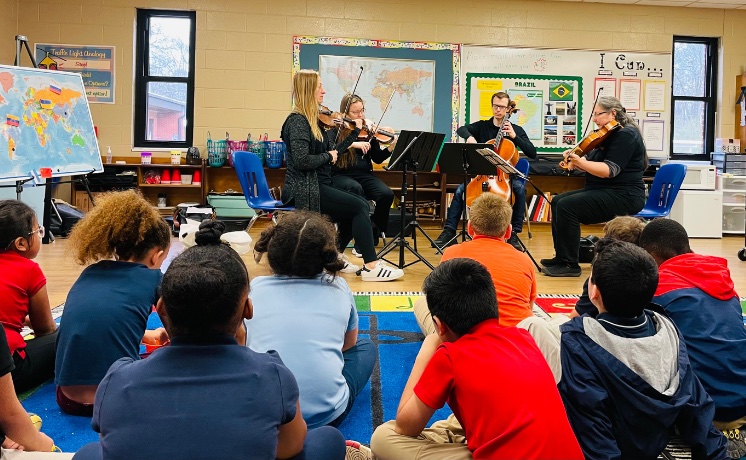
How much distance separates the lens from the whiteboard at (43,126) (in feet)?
16.0

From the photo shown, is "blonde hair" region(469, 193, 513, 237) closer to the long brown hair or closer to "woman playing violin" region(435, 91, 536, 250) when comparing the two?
the long brown hair

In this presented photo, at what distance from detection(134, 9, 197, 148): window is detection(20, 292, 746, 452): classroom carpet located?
449 cm

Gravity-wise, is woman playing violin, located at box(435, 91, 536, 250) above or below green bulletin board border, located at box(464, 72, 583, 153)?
below

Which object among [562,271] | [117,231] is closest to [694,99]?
[562,271]

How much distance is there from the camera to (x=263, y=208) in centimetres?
470

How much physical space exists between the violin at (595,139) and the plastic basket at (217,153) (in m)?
4.01

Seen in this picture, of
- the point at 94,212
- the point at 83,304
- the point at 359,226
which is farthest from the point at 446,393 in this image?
the point at 359,226

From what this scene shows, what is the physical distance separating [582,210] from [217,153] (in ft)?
13.9

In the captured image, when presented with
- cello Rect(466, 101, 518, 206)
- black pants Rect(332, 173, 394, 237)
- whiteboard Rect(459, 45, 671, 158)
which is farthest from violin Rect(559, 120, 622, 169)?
whiteboard Rect(459, 45, 671, 158)

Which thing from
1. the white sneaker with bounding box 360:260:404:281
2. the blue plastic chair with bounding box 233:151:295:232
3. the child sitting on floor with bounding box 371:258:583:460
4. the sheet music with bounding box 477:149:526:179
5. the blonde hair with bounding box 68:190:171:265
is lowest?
the white sneaker with bounding box 360:260:404:281

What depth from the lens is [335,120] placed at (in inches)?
186

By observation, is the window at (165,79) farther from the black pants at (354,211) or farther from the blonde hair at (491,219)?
the blonde hair at (491,219)

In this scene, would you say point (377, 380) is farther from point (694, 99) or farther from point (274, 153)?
point (694, 99)

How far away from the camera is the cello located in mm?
4930
